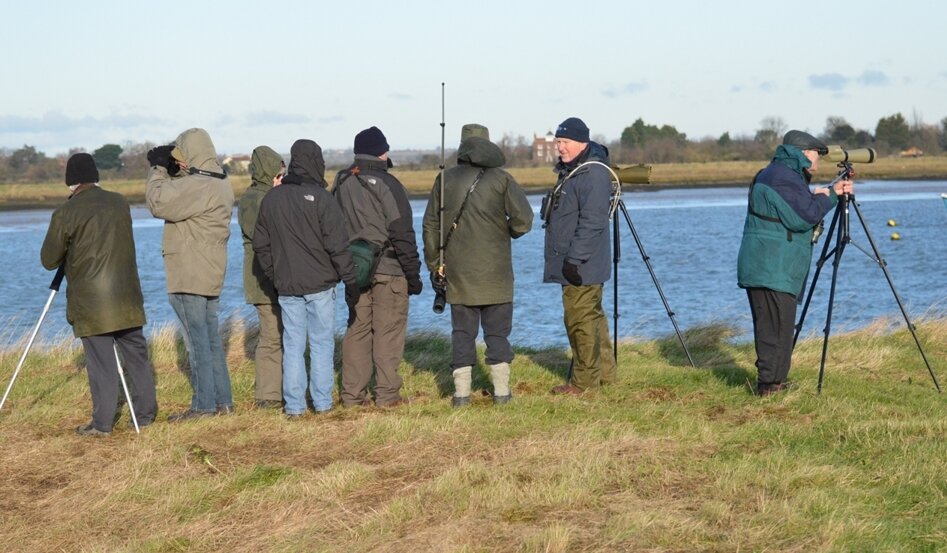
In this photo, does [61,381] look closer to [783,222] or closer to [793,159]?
[783,222]

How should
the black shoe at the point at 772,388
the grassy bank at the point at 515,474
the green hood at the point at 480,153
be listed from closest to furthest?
the grassy bank at the point at 515,474 < the green hood at the point at 480,153 < the black shoe at the point at 772,388

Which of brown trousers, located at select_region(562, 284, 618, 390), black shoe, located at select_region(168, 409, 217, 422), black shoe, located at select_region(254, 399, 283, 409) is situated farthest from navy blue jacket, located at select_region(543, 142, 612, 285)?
black shoe, located at select_region(168, 409, 217, 422)

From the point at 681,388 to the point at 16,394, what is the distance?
17.4 ft

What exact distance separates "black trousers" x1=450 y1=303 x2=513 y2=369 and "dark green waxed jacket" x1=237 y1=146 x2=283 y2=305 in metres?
1.40

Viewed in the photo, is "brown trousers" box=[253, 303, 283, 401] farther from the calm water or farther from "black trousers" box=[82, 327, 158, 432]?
the calm water

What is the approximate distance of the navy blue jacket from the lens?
8445 millimetres

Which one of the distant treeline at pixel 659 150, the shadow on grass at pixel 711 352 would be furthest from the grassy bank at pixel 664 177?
the shadow on grass at pixel 711 352

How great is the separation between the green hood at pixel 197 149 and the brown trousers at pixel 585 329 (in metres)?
2.66

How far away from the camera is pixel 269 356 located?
8953 millimetres

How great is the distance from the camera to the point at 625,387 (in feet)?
29.9

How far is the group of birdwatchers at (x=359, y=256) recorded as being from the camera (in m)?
8.11

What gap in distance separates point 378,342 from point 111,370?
1.86 m

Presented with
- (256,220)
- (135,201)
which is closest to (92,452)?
(256,220)

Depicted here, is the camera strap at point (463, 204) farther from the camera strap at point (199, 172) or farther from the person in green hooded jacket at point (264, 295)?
the camera strap at point (199, 172)
